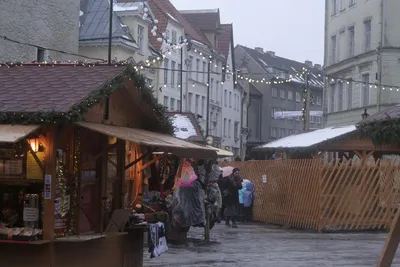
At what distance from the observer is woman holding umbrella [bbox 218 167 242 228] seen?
2395 centimetres

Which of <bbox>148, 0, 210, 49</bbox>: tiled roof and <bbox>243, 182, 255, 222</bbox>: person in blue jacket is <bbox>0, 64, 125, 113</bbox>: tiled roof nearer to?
<bbox>243, 182, 255, 222</bbox>: person in blue jacket

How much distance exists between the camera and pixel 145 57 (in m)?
46.3

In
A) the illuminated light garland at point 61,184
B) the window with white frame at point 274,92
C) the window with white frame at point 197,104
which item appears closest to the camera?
the illuminated light garland at point 61,184

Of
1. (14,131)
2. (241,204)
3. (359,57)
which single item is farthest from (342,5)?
(14,131)

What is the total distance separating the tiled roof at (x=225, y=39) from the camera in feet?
226

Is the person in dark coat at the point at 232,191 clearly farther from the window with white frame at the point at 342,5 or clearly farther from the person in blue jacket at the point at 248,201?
the window with white frame at the point at 342,5

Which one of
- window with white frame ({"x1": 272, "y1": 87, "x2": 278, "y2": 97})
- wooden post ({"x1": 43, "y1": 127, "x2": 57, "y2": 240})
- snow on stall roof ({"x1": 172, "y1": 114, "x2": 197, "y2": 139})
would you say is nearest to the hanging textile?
wooden post ({"x1": 43, "y1": 127, "x2": 57, "y2": 240})

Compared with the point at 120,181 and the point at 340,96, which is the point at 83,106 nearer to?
the point at 120,181

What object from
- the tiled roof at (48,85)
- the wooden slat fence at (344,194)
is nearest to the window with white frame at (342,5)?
the wooden slat fence at (344,194)

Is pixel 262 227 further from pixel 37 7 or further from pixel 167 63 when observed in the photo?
pixel 167 63

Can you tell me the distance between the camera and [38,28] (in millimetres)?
32375

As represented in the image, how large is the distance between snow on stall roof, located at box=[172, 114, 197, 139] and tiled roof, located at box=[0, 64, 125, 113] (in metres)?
12.0

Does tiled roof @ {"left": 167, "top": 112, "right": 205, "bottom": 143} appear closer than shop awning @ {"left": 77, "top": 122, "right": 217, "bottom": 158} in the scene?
No

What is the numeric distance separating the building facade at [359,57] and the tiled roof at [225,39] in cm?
1880
